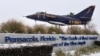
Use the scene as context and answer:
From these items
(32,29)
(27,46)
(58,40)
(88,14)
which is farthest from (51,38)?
(88,14)

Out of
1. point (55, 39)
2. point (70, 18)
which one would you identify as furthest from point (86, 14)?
point (55, 39)

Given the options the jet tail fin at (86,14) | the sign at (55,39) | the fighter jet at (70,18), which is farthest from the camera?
the jet tail fin at (86,14)

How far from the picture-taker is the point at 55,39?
82.2ft

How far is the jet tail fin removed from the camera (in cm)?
4731

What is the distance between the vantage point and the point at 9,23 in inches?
1524

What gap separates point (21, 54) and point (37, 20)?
32.1 m

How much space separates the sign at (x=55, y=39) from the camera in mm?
20078

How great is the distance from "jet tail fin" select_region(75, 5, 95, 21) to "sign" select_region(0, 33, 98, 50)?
13849mm

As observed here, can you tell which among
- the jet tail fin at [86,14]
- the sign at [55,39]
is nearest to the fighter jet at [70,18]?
the jet tail fin at [86,14]

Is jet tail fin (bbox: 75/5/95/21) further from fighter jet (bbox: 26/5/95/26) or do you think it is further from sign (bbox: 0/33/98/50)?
sign (bbox: 0/33/98/50)

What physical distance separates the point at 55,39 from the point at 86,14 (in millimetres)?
23390

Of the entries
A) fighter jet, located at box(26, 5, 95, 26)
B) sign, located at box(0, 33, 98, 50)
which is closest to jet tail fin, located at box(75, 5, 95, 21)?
fighter jet, located at box(26, 5, 95, 26)

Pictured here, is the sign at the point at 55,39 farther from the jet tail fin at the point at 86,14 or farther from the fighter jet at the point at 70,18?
the jet tail fin at the point at 86,14

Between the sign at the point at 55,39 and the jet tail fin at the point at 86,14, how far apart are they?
45.4 ft
